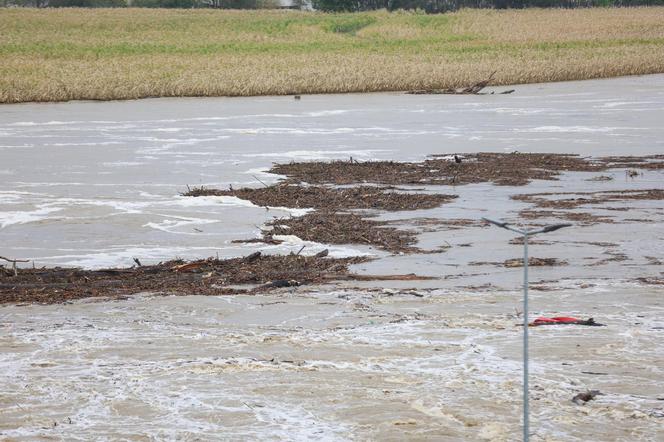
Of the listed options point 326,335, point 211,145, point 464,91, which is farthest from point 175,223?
point 464,91

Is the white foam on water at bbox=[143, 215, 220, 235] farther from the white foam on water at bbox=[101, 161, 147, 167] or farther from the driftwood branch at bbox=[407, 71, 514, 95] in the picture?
the driftwood branch at bbox=[407, 71, 514, 95]

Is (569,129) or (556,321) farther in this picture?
(569,129)

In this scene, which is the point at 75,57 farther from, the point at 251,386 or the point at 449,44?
the point at 251,386

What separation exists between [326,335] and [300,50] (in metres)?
52.5

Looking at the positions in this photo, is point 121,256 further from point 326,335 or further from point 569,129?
point 569,129

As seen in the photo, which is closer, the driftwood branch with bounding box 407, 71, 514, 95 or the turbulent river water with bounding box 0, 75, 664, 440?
the turbulent river water with bounding box 0, 75, 664, 440

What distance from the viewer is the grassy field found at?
145ft

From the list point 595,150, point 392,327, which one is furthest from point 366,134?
point 392,327

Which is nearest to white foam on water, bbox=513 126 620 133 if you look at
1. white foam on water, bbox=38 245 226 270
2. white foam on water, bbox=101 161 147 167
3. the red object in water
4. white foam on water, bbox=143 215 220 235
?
white foam on water, bbox=101 161 147 167

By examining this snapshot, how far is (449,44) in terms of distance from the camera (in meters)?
66.9

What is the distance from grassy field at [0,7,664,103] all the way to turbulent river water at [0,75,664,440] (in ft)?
77.3

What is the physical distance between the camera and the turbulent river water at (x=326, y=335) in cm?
828

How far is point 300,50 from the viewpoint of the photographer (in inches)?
2436

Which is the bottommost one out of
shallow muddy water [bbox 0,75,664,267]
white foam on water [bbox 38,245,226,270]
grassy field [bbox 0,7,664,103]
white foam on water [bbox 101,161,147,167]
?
white foam on water [bbox 38,245,226,270]
